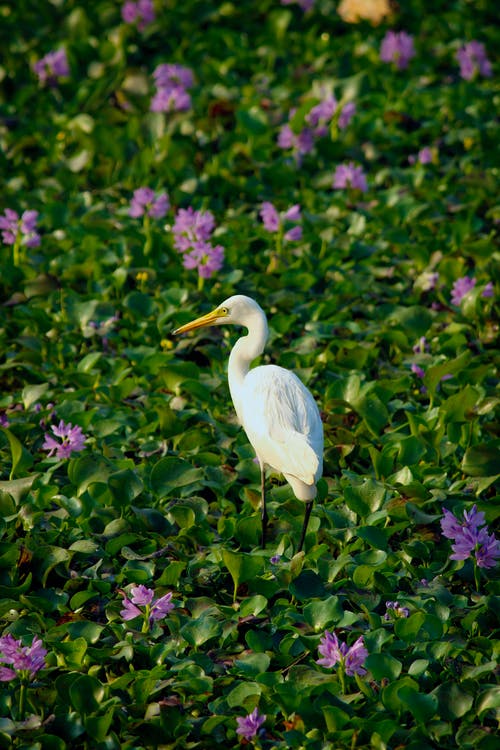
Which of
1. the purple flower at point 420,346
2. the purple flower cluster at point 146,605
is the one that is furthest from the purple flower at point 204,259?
the purple flower cluster at point 146,605

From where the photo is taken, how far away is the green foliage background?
347 cm

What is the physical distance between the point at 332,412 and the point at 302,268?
1.46 meters

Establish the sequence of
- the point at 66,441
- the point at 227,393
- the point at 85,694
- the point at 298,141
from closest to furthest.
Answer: the point at 85,694, the point at 66,441, the point at 227,393, the point at 298,141

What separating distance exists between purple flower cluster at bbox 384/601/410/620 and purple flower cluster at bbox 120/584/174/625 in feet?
2.41

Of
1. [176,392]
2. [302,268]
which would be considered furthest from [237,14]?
[176,392]

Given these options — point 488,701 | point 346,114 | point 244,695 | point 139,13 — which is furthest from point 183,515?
point 139,13

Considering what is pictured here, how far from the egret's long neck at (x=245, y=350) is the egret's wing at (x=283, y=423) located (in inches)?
5.5

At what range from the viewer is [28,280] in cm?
601

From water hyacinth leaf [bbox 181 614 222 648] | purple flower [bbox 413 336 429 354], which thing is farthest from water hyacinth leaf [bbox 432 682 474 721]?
purple flower [bbox 413 336 429 354]

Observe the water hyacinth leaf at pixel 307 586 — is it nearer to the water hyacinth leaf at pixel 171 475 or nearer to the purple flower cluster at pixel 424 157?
the water hyacinth leaf at pixel 171 475

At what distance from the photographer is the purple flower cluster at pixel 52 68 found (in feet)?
27.1

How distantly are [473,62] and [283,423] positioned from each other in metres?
5.44

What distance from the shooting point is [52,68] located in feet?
27.1

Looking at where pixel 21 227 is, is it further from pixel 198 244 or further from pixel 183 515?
pixel 183 515
